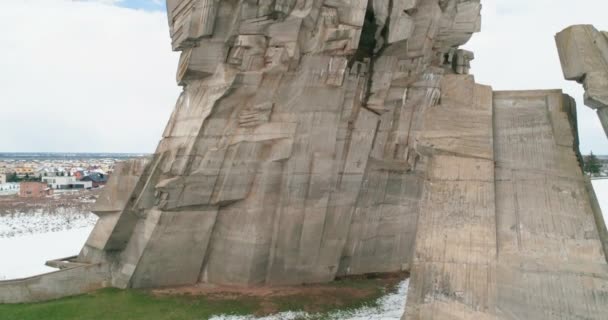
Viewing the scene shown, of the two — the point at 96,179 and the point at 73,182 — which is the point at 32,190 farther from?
the point at 96,179

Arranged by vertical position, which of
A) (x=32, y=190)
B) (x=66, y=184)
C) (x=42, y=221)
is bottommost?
(x=42, y=221)

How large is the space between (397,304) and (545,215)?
6.89 m

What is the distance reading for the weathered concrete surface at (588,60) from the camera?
26.3ft

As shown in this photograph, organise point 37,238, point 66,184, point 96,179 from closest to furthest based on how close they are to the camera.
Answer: point 37,238 → point 66,184 → point 96,179

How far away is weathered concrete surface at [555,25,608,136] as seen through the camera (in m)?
8.02

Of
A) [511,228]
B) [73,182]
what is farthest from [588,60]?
[73,182]

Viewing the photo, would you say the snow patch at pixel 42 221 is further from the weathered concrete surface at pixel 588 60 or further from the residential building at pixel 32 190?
the weathered concrete surface at pixel 588 60

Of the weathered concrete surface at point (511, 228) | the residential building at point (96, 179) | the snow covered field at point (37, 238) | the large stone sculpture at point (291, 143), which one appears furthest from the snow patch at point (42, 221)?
the residential building at point (96, 179)

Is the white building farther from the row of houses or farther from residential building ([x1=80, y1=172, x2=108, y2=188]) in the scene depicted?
residential building ([x1=80, y1=172, x2=108, y2=188])

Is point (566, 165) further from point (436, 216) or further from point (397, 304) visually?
point (397, 304)

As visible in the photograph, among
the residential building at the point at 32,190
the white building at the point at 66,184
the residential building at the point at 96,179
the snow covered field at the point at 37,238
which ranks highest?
the residential building at the point at 96,179

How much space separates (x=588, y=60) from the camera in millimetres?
8328

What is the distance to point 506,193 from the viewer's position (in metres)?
8.00

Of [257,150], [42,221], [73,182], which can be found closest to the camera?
[257,150]
